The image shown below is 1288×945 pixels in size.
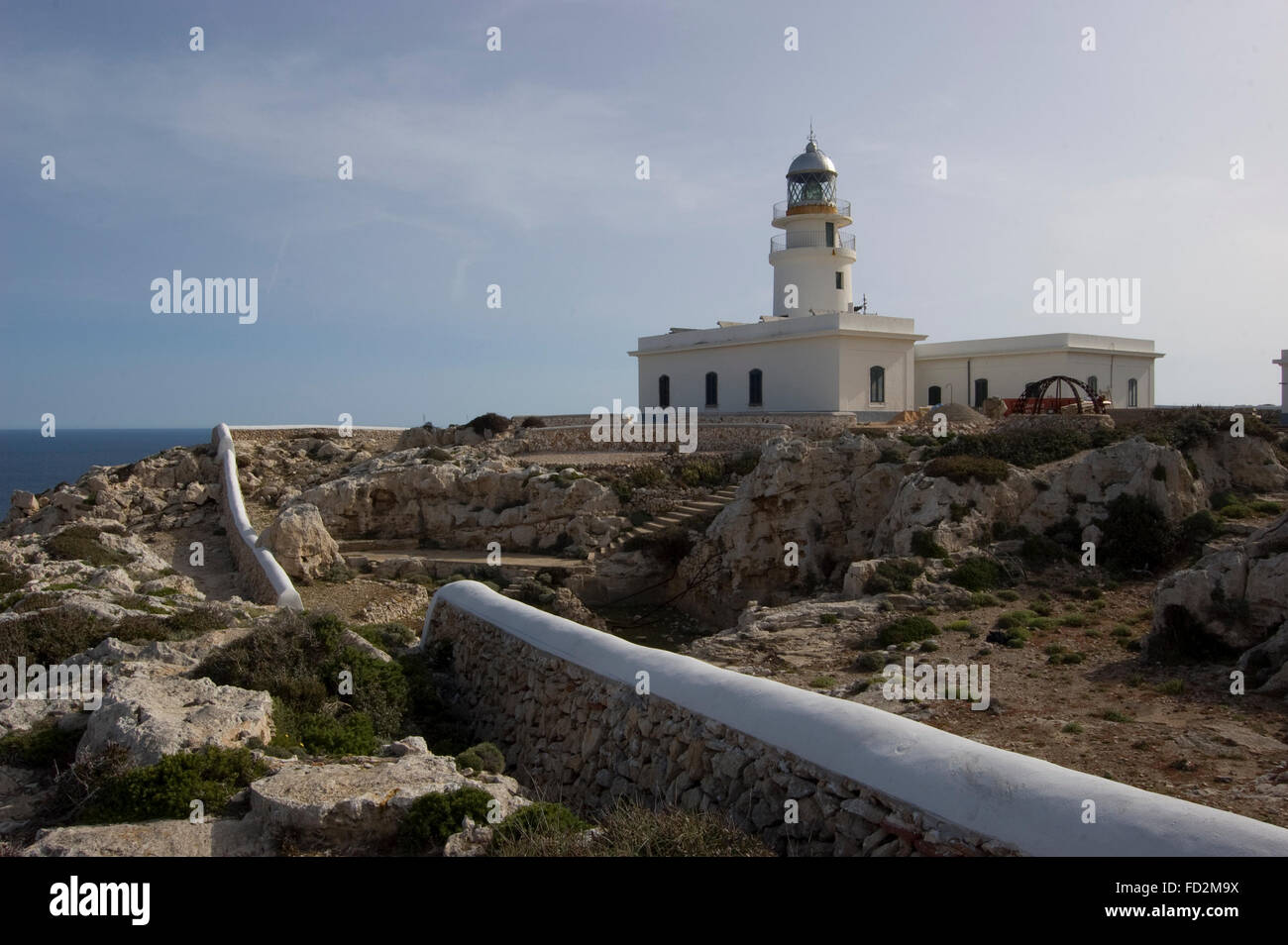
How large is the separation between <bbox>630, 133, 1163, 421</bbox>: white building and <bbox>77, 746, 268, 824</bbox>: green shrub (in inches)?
952

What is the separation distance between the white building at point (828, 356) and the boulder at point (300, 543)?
49.8ft

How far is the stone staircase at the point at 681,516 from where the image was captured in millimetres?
21547

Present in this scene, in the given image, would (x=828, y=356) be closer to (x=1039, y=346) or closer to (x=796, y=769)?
(x=1039, y=346)

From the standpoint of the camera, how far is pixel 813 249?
33781mm

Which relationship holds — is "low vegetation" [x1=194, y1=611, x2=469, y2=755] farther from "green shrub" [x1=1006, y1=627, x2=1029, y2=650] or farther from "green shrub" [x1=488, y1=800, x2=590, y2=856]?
"green shrub" [x1=1006, y1=627, x2=1029, y2=650]

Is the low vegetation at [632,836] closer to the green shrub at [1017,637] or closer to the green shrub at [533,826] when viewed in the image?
the green shrub at [533,826]

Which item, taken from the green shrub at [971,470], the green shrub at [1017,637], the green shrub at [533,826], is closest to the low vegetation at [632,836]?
the green shrub at [533,826]

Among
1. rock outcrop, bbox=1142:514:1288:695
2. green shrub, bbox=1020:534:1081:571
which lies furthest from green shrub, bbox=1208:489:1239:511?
rock outcrop, bbox=1142:514:1288:695

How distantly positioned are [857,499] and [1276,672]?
11615mm

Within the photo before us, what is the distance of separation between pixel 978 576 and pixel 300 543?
42.2ft

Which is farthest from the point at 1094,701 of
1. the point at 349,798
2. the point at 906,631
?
the point at 349,798

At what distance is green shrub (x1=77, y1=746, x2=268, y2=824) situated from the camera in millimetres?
5566

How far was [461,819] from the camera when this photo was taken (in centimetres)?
541
